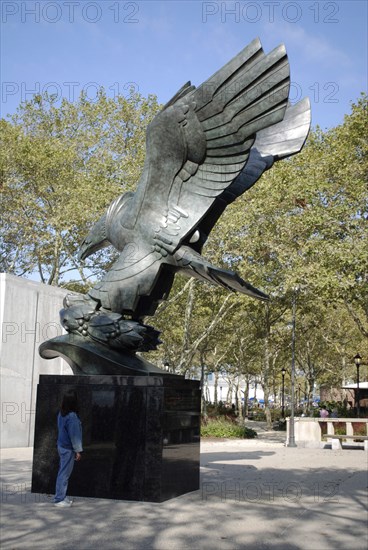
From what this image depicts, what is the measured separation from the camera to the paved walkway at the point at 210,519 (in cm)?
565

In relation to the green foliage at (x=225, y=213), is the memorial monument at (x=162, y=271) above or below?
below

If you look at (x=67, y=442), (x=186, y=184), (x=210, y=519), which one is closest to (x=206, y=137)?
(x=186, y=184)

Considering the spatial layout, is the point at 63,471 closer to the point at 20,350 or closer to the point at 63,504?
the point at 63,504

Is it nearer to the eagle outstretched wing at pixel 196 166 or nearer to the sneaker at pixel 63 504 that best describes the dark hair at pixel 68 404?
the sneaker at pixel 63 504

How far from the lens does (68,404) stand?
771cm

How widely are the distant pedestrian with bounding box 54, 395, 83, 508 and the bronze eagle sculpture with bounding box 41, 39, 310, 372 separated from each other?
3.58 feet

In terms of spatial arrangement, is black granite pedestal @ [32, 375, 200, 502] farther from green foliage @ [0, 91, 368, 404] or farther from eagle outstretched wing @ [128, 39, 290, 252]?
green foliage @ [0, 91, 368, 404]

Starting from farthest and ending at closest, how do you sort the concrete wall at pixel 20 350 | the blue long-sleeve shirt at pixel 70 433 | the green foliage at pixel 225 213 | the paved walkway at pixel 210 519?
the green foliage at pixel 225 213, the concrete wall at pixel 20 350, the blue long-sleeve shirt at pixel 70 433, the paved walkway at pixel 210 519

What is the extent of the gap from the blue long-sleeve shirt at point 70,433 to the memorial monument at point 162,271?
474 millimetres

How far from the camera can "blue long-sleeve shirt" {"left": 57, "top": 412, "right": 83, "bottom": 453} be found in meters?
7.48

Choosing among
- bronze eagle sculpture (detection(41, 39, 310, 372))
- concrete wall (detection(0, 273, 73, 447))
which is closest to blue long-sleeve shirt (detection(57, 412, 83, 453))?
bronze eagle sculpture (detection(41, 39, 310, 372))

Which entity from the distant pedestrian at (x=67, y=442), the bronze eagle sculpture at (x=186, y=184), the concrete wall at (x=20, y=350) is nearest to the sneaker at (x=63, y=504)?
the distant pedestrian at (x=67, y=442)

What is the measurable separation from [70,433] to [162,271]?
2702 millimetres

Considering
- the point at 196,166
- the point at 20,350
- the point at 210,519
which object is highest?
the point at 196,166
